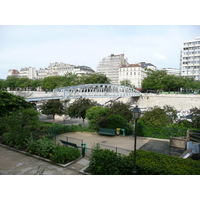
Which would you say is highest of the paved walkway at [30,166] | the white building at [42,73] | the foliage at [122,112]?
the white building at [42,73]

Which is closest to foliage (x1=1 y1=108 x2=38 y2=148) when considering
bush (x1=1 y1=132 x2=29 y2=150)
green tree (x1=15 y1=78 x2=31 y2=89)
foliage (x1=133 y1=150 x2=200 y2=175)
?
bush (x1=1 y1=132 x2=29 y2=150)

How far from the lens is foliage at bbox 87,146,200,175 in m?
6.95

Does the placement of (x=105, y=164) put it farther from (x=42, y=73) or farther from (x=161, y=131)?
(x=42, y=73)

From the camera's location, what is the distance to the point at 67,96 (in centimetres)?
3206

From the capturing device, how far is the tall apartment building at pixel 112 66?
317 ft

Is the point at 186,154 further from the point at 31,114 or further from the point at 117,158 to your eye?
the point at 31,114

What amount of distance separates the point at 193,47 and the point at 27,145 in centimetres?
8251

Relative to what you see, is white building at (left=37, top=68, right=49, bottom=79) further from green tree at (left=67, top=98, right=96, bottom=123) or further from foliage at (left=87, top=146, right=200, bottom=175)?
foliage at (left=87, top=146, right=200, bottom=175)

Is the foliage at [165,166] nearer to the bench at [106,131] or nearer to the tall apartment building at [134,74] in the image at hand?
the bench at [106,131]

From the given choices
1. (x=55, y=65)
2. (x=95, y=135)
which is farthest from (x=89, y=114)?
(x=55, y=65)

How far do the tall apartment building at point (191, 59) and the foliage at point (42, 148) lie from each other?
249 ft

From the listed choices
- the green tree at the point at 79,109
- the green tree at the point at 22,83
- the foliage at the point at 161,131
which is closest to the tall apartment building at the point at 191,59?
the green tree at the point at 79,109

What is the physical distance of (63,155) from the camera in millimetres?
9539

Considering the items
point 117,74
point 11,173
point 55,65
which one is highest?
point 55,65
